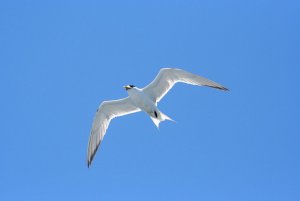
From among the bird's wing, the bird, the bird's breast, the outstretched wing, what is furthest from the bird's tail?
the bird's wing

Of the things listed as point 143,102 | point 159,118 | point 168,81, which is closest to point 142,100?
point 143,102

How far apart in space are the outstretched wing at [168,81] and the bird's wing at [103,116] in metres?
0.99

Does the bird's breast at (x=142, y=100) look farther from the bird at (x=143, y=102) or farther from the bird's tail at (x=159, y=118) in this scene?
the bird's tail at (x=159, y=118)

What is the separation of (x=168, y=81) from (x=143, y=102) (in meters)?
1.03

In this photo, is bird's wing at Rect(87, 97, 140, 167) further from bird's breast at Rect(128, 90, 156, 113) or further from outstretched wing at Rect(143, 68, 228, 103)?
outstretched wing at Rect(143, 68, 228, 103)

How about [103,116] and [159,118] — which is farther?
[103,116]

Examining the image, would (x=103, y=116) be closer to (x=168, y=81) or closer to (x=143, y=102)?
(x=143, y=102)

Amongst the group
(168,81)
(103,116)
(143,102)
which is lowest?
(143,102)

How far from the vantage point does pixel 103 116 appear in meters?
17.2

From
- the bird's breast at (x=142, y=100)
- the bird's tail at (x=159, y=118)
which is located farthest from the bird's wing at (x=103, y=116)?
the bird's tail at (x=159, y=118)

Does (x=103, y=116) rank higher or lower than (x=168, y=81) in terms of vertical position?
lower

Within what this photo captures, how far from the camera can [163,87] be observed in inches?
641

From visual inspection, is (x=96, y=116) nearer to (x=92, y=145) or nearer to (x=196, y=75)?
(x=92, y=145)

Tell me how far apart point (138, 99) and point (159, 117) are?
2.84 ft
